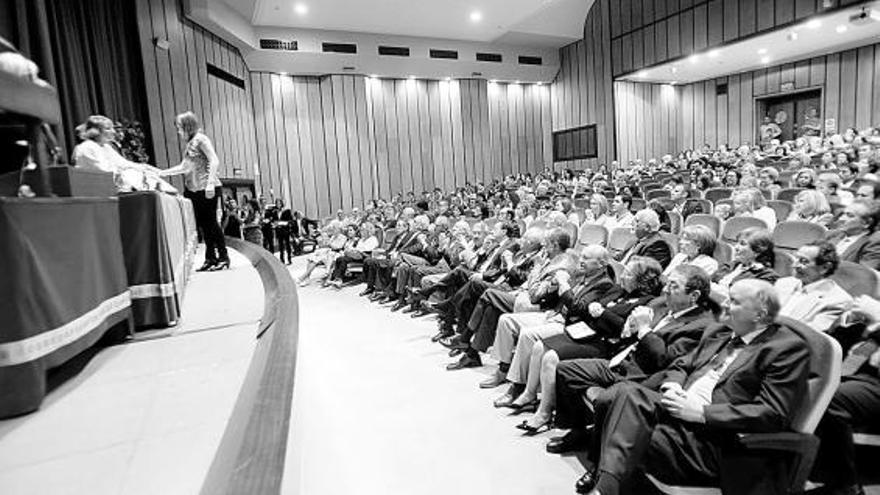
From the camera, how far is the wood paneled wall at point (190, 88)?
7.07m

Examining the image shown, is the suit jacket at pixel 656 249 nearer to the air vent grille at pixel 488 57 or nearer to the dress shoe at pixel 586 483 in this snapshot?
the dress shoe at pixel 586 483

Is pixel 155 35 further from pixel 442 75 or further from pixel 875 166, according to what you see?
pixel 875 166

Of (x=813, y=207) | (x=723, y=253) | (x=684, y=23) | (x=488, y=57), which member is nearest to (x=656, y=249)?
(x=723, y=253)

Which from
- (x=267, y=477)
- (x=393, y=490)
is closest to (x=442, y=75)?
(x=393, y=490)

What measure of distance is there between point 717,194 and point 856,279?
14.2 ft

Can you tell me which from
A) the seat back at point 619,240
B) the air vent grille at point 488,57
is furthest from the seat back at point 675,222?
the air vent grille at point 488,57

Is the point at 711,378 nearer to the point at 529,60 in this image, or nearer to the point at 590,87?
the point at 590,87

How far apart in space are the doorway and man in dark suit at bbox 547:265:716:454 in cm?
1318

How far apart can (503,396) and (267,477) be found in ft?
8.94

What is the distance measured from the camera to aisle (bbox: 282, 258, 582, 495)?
7.86 ft

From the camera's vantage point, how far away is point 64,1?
18.1 ft

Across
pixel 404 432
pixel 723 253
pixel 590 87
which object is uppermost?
pixel 590 87

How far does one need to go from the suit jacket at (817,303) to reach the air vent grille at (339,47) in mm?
11645

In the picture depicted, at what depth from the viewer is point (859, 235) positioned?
331 cm
